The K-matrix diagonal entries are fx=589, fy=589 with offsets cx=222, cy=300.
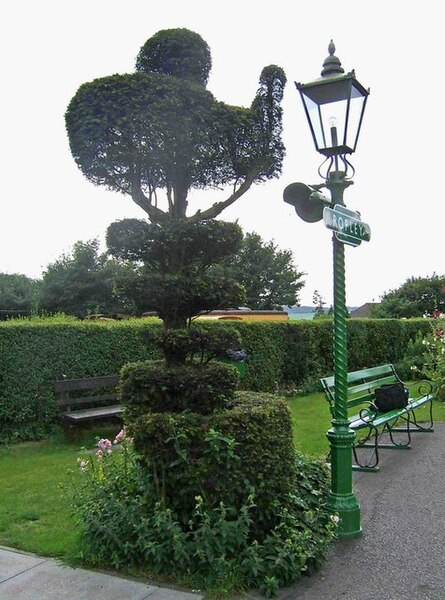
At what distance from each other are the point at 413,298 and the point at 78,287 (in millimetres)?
25398

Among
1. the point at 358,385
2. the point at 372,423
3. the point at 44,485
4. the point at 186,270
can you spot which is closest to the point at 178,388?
the point at 186,270

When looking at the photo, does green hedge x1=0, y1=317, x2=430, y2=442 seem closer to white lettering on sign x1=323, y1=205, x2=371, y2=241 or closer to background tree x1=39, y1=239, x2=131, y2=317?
white lettering on sign x1=323, y1=205, x2=371, y2=241

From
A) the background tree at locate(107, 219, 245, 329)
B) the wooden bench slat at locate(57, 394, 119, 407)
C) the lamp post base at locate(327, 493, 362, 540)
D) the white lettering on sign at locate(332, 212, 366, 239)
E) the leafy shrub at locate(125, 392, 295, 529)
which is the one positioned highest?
the white lettering on sign at locate(332, 212, 366, 239)

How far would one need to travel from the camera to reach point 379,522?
4.98 meters

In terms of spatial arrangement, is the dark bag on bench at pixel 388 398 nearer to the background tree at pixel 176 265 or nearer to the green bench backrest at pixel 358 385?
the green bench backrest at pixel 358 385

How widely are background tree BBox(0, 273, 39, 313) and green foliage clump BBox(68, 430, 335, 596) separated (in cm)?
4257

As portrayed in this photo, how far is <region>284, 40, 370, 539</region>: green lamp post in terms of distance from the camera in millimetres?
4582

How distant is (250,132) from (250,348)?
842cm

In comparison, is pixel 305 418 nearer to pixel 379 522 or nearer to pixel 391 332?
pixel 379 522

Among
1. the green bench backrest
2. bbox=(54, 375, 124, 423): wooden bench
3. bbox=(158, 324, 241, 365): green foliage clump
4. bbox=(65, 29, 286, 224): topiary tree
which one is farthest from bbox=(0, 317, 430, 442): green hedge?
bbox=(65, 29, 286, 224): topiary tree

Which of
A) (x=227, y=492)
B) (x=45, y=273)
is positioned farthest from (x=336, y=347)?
(x=45, y=273)

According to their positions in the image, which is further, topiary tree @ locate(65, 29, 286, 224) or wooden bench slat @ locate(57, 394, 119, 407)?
wooden bench slat @ locate(57, 394, 119, 407)

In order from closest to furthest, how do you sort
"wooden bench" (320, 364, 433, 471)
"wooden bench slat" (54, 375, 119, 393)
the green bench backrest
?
1. "wooden bench" (320, 364, 433, 471)
2. the green bench backrest
3. "wooden bench slat" (54, 375, 119, 393)

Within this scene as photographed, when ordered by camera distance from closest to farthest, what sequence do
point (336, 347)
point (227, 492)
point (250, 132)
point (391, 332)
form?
point (227, 492) < point (250, 132) < point (336, 347) < point (391, 332)
